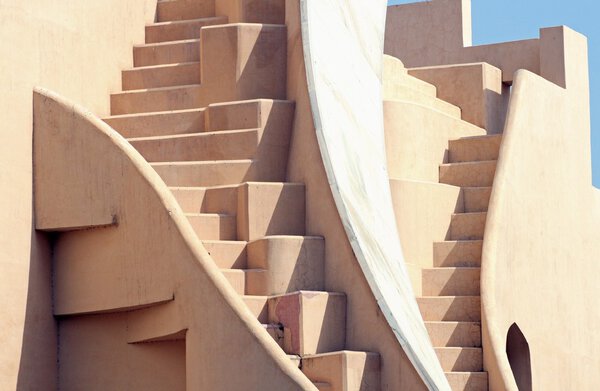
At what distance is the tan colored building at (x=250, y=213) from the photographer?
1185 cm

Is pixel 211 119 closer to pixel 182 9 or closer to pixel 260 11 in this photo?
pixel 260 11

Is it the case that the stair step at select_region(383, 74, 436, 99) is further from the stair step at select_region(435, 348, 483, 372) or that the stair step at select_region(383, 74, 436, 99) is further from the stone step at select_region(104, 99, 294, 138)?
the stair step at select_region(435, 348, 483, 372)

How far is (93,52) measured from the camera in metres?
13.6

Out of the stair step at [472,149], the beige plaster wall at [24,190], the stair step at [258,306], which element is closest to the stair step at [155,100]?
the beige plaster wall at [24,190]

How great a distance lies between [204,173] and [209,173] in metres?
0.04

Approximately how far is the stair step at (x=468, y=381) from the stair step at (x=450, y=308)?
0.79 m

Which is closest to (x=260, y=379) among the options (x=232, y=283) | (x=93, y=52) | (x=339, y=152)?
(x=232, y=283)

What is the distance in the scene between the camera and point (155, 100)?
45.4ft

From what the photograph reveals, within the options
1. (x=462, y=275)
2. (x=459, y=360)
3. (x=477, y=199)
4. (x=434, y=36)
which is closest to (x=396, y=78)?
(x=477, y=199)

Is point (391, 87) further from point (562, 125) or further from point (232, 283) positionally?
point (232, 283)

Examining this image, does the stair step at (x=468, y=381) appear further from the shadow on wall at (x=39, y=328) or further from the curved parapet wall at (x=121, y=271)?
the shadow on wall at (x=39, y=328)

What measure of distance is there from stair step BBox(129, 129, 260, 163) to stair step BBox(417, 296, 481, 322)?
6.47 ft

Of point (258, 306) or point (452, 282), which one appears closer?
point (258, 306)

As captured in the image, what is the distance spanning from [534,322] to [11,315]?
17.7 feet
